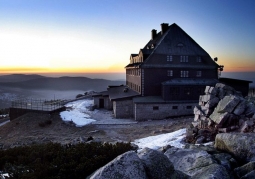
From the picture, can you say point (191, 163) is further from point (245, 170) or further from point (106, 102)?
point (106, 102)

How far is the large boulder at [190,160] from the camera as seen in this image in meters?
8.53

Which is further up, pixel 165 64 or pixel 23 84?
pixel 165 64

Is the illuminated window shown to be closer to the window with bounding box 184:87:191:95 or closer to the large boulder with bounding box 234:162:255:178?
the window with bounding box 184:87:191:95

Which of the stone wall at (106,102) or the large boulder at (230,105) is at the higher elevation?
the large boulder at (230,105)

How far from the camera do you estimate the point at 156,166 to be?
23.6ft

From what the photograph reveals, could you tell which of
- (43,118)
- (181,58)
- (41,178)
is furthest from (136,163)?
(181,58)

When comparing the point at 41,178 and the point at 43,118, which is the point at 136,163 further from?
the point at 43,118

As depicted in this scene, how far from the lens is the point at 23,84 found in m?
166

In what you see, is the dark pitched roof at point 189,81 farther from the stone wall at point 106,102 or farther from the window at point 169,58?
the stone wall at point 106,102

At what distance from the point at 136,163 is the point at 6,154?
8.91 metres

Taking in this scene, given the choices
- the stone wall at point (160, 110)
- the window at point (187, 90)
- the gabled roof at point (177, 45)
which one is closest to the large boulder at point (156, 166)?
the stone wall at point (160, 110)

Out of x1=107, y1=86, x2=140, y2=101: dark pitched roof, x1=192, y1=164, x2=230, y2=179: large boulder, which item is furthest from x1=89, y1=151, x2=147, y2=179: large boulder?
x1=107, y1=86, x2=140, y2=101: dark pitched roof

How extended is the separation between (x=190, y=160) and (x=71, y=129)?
21.8 meters

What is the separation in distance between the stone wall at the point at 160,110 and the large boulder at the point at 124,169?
25.8 metres
